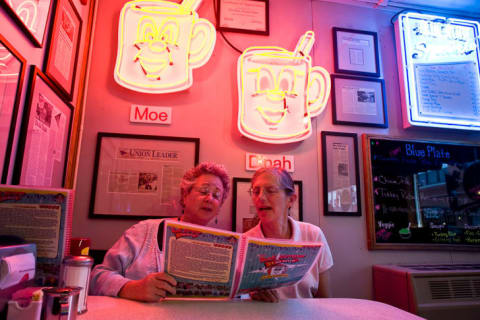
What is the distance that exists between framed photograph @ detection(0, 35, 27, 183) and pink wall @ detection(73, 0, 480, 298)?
803 mm

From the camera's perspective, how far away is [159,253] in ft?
5.47

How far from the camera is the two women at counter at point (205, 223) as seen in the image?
1618 mm

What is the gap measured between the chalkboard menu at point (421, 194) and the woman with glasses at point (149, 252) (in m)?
1.33

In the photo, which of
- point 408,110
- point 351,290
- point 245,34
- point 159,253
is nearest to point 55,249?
point 159,253

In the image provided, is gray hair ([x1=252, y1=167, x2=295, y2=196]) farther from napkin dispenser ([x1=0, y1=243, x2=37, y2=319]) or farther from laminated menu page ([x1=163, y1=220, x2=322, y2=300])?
napkin dispenser ([x1=0, y1=243, x2=37, y2=319])

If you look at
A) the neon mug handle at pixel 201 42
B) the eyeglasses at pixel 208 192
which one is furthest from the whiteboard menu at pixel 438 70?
the eyeglasses at pixel 208 192

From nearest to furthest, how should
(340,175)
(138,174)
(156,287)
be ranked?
(156,287), (138,174), (340,175)

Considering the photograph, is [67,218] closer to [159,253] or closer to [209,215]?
[159,253]

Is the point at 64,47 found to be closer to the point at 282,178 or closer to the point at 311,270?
the point at 282,178

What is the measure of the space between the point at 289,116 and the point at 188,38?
102 cm

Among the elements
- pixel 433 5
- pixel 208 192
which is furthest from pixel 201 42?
pixel 433 5

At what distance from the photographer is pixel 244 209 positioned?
7.63 feet

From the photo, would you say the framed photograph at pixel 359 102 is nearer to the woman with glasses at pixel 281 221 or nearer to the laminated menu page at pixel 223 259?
the woman with glasses at pixel 281 221

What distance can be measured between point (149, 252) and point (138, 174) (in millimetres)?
772
